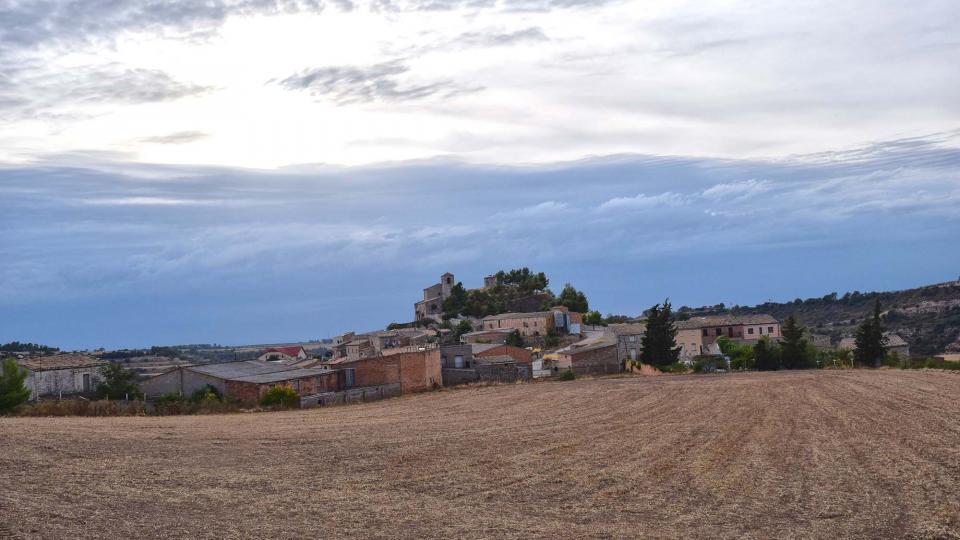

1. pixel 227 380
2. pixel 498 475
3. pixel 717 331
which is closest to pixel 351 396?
pixel 227 380

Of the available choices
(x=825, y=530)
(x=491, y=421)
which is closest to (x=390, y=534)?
(x=825, y=530)

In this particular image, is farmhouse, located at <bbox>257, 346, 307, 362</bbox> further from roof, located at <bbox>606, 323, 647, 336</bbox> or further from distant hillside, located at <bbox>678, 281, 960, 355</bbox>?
distant hillside, located at <bbox>678, 281, 960, 355</bbox>

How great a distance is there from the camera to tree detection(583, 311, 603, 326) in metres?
130

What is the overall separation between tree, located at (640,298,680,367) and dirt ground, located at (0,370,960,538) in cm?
Result: 4928

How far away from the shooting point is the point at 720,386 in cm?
5969

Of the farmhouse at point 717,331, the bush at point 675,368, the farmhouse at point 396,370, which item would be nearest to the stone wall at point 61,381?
the farmhouse at point 396,370

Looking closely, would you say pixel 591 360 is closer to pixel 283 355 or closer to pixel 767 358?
pixel 767 358

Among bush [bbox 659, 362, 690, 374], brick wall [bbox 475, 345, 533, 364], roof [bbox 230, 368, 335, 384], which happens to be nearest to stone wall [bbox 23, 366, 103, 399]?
roof [bbox 230, 368, 335, 384]

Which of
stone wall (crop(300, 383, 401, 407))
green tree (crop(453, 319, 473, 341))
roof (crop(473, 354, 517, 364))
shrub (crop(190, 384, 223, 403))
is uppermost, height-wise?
green tree (crop(453, 319, 473, 341))

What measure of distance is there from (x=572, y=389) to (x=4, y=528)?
4684 cm

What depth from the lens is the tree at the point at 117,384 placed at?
59.1 meters

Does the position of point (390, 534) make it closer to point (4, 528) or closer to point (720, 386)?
point (4, 528)

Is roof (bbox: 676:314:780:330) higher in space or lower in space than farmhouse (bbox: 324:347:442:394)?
higher

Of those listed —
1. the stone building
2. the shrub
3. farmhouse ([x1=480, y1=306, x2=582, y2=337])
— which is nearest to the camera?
the shrub
